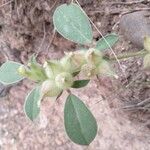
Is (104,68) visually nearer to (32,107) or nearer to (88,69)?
(88,69)

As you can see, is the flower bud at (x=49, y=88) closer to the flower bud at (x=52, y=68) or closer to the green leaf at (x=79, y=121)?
the flower bud at (x=52, y=68)

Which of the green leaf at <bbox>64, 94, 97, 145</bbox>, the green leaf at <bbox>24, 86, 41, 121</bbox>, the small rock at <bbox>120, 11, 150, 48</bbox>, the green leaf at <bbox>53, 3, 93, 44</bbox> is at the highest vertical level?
the green leaf at <bbox>53, 3, 93, 44</bbox>

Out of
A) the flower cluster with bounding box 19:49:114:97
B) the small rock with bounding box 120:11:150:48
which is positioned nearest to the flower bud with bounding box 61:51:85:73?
the flower cluster with bounding box 19:49:114:97

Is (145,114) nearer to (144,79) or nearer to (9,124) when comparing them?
(144,79)

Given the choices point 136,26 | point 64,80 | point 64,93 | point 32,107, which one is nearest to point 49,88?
point 64,80

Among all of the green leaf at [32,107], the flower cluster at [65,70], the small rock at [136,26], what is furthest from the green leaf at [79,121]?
the small rock at [136,26]

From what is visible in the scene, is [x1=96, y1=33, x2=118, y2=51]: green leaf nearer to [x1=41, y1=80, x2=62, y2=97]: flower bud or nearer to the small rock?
[x1=41, y1=80, x2=62, y2=97]: flower bud
